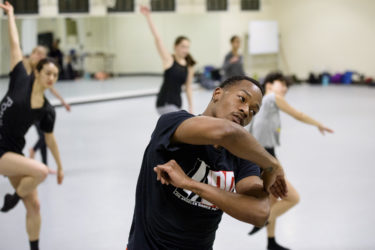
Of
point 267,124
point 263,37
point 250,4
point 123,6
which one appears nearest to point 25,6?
point 123,6

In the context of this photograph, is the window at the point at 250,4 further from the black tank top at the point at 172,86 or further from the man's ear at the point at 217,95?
the man's ear at the point at 217,95

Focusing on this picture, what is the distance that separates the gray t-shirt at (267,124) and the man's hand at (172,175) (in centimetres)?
257

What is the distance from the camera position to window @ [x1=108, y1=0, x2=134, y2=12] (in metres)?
14.8

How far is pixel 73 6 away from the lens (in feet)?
46.3

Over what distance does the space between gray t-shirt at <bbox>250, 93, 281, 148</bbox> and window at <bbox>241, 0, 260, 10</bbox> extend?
13.8 metres

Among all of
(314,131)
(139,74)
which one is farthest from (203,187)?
(139,74)

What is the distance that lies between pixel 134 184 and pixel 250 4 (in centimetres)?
1309

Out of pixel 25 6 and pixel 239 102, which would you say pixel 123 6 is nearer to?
pixel 25 6

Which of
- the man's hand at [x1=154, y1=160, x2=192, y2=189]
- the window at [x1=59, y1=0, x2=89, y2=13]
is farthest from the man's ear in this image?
the window at [x1=59, y1=0, x2=89, y2=13]

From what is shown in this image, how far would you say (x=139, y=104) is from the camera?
42.8 ft

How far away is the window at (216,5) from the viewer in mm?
16562

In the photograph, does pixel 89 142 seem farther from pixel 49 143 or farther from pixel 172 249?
pixel 172 249

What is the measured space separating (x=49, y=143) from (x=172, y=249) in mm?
2627

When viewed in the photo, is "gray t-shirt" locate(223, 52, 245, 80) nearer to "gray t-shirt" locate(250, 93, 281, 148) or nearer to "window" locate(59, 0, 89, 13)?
"window" locate(59, 0, 89, 13)
